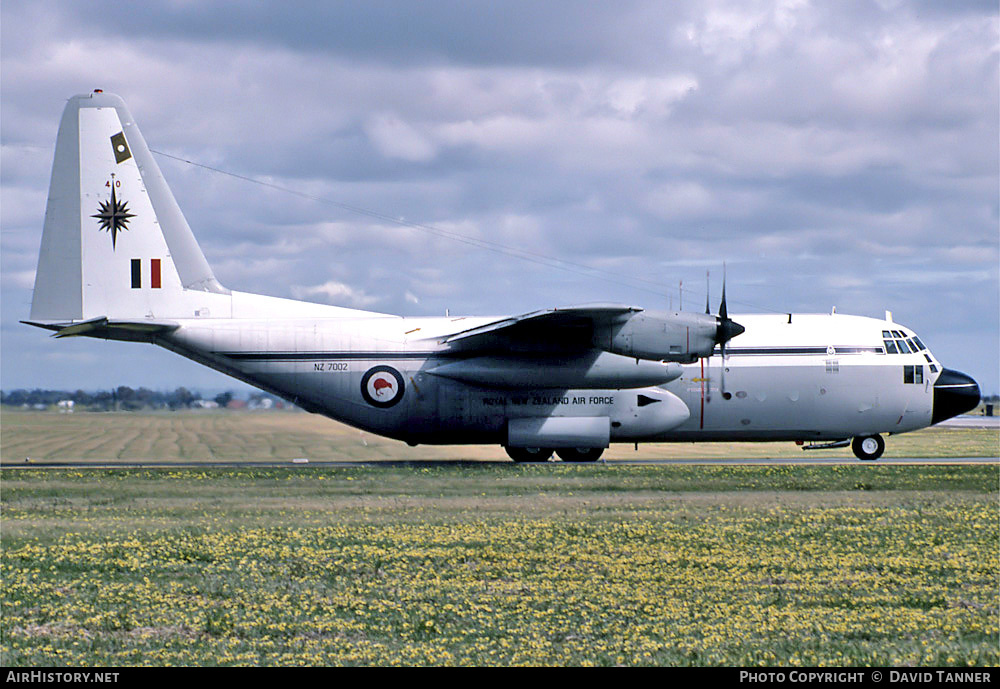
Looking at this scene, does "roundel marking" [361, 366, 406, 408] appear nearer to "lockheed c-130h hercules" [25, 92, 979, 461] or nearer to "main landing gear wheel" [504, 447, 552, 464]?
"lockheed c-130h hercules" [25, 92, 979, 461]

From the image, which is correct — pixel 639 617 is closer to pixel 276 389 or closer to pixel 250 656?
pixel 250 656

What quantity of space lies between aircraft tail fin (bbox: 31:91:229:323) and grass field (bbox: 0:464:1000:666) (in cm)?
886

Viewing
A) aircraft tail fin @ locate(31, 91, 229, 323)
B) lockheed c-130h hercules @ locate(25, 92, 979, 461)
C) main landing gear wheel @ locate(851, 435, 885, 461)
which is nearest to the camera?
lockheed c-130h hercules @ locate(25, 92, 979, 461)

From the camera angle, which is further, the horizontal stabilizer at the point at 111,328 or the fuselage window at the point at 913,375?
the fuselage window at the point at 913,375

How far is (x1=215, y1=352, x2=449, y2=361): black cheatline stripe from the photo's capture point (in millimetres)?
31188

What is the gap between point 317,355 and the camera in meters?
31.4

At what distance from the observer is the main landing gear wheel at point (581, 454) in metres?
32.9

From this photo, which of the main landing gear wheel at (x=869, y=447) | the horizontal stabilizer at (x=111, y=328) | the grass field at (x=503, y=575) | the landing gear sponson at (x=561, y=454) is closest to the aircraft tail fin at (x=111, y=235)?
the horizontal stabilizer at (x=111, y=328)

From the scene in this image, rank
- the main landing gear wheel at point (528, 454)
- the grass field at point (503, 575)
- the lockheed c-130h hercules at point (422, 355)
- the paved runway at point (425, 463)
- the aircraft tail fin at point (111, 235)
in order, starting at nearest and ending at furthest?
the grass field at point (503, 575), the paved runway at point (425, 463), the lockheed c-130h hercules at point (422, 355), the aircraft tail fin at point (111, 235), the main landing gear wheel at point (528, 454)

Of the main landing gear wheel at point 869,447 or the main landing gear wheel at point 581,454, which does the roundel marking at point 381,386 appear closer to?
the main landing gear wheel at point 581,454

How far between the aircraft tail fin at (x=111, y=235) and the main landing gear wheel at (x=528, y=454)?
415 inches

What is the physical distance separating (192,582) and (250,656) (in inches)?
156

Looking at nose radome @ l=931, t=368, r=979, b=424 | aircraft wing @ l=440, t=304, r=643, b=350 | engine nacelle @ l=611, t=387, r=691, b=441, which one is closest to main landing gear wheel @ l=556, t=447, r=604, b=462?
engine nacelle @ l=611, t=387, r=691, b=441
